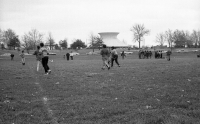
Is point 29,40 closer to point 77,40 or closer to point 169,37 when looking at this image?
point 77,40

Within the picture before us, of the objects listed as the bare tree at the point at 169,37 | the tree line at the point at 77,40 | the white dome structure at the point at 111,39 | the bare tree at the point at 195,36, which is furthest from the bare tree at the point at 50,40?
the bare tree at the point at 195,36

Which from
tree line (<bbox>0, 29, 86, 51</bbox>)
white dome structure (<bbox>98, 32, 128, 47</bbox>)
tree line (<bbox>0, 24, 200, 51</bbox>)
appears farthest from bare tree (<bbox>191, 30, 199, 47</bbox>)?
tree line (<bbox>0, 29, 86, 51</bbox>)

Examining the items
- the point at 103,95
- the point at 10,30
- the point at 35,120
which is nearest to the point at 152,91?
the point at 103,95

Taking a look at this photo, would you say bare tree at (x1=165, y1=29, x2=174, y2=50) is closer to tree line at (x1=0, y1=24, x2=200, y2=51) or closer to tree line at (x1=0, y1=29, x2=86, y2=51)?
tree line at (x1=0, y1=24, x2=200, y2=51)

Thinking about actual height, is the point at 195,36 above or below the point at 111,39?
above

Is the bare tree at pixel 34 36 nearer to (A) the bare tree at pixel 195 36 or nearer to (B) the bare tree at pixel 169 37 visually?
(B) the bare tree at pixel 169 37

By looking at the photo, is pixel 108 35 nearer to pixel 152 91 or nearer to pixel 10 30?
pixel 10 30

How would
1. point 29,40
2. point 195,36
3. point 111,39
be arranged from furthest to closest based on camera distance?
point 111,39
point 195,36
point 29,40

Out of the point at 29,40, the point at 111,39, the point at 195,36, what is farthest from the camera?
the point at 111,39

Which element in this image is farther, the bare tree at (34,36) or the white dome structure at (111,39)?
the white dome structure at (111,39)

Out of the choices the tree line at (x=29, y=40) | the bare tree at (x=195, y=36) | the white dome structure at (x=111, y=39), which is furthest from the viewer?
the white dome structure at (x=111, y=39)

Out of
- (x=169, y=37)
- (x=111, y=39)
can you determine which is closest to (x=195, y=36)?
(x=169, y=37)

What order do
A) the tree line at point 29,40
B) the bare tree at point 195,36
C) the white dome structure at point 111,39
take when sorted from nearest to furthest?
the tree line at point 29,40, the bare tree at point 195,36, the white dome structure at point 111,39

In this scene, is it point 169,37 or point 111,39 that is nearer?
point 169,37
